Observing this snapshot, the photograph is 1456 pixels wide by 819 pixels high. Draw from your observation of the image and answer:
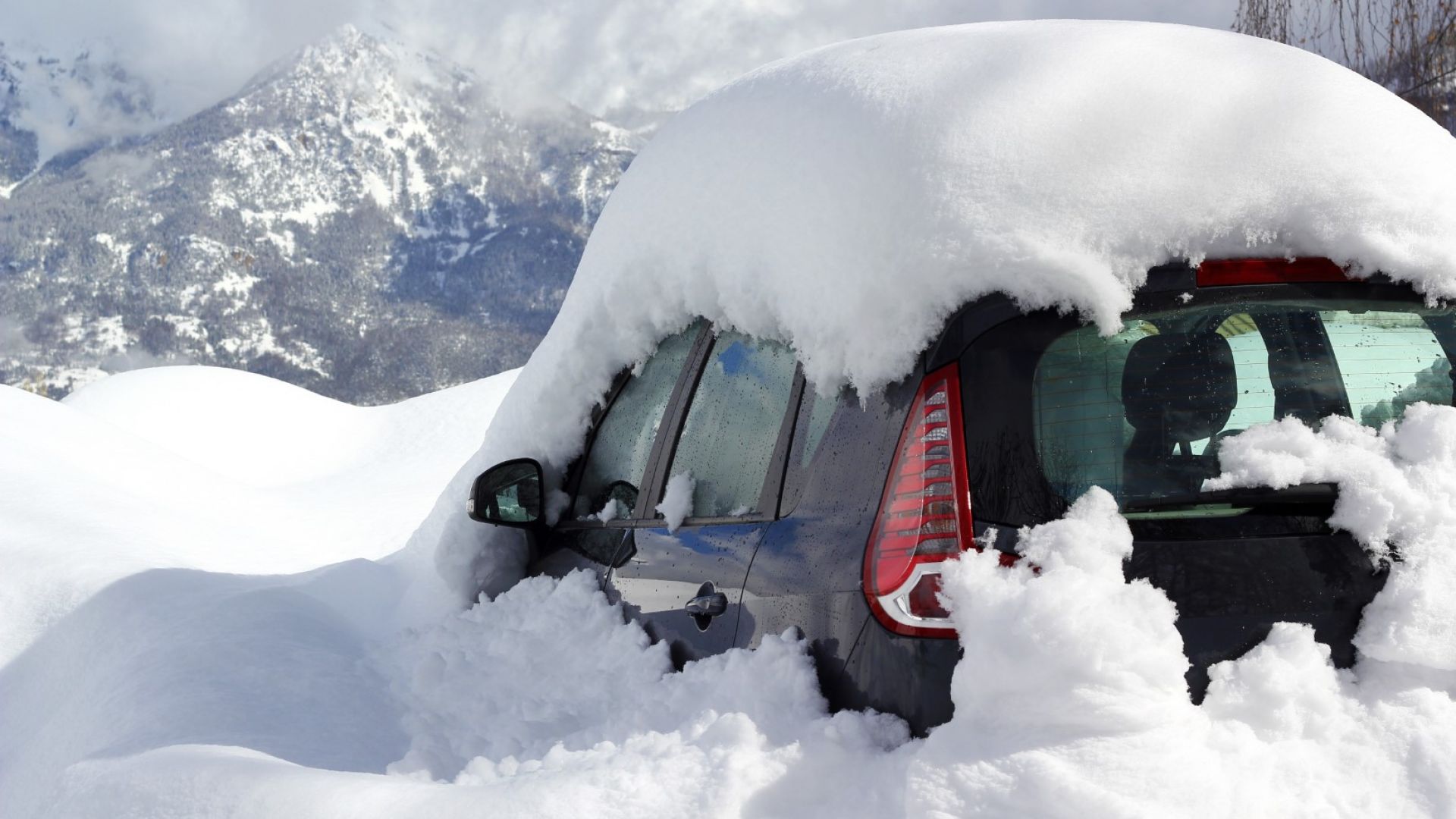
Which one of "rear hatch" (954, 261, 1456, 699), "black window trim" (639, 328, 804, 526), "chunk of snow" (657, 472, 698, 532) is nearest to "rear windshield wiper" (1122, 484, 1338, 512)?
"rear hatch" (954, 261, 1456, 699)

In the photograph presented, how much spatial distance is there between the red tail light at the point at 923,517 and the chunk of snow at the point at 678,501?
2.79ft

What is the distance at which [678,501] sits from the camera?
9.68 feet

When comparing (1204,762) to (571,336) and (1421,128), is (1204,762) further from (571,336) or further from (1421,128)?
(571,336)

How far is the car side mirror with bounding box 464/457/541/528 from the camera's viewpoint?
3676mm

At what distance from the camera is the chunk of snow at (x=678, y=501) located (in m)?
2.92

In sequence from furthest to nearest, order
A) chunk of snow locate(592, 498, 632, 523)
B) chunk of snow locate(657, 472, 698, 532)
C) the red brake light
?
chunk of snow locate(592, 498, 632, 523), chunk of snow locate(657, 472, 698, 532), the red brake light

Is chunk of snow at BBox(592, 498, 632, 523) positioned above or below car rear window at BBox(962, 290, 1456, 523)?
below

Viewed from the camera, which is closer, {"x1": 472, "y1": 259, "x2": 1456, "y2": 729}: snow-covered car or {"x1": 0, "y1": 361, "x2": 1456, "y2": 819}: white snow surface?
{"x1": 0, "y1": 361, "x2": 1456, "y2": 819}: white snow surface

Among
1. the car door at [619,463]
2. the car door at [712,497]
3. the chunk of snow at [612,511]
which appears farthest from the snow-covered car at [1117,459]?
the chunk of snow at [612,511]

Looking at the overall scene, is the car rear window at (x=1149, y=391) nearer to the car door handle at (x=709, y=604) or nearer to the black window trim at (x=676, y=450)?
the black window trim at (x=676, y=450)

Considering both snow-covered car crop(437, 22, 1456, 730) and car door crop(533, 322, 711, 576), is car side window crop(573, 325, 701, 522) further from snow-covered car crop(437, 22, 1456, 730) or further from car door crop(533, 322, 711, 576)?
snow-covered car crop(437, 22, 1456, 730)

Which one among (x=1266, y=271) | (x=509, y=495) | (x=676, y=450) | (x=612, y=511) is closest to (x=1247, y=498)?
(x=1266, y=271)

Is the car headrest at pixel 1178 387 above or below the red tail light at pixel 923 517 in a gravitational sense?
above

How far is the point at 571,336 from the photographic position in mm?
3816
